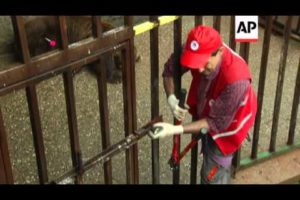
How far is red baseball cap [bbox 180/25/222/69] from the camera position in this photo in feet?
8.61

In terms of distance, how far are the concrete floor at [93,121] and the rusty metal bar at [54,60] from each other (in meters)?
1.60

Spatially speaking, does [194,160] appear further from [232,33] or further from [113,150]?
[232,33]

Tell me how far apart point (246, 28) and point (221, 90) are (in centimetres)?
48

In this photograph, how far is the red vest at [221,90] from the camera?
107 inches

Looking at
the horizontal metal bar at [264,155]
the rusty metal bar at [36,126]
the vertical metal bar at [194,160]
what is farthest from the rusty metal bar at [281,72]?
the rusty metal bar at [36,126]

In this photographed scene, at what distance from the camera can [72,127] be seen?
2.62 metres

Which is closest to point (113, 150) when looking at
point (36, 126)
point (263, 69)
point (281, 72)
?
point (36, 126)

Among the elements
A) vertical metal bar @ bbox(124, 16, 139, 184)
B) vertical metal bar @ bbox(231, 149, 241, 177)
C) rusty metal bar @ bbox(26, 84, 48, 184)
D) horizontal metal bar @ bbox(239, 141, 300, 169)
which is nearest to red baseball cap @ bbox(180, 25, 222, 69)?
vertical metal bar @ bbox(124, 16, 139, 184)

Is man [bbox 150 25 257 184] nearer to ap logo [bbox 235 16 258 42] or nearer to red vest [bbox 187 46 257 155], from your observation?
red vest [bbox 187 46 257 155]

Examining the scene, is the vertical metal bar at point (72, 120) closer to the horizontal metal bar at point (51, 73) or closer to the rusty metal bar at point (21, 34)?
the horizontal metal bar at point (51, 73)

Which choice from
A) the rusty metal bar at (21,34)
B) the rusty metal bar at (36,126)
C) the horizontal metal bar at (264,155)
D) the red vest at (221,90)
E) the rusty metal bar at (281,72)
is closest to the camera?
the rusty metal bar at (21,34)
